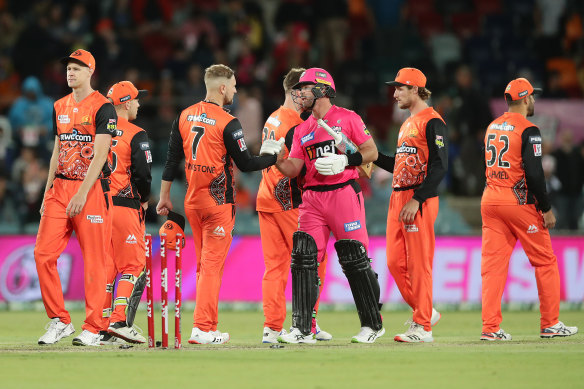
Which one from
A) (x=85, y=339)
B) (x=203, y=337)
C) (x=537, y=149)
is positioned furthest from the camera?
(x=537, y=149)

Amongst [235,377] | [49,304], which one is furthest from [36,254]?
[235,377]

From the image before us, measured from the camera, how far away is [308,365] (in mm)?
8094

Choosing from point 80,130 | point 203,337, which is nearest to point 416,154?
point 203,337

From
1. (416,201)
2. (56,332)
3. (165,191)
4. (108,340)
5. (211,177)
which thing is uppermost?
(211,177)

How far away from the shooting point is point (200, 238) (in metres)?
10.4

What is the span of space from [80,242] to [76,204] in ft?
1.34

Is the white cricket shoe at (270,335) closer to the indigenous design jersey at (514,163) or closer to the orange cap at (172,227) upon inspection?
the orange cap at (172,227)

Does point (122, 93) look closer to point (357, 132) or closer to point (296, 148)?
point (296, 148)

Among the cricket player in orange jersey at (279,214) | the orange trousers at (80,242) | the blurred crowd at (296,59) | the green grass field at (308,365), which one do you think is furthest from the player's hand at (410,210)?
the blurred crowd at (296,59)

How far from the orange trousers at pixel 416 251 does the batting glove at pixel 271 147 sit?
143cm

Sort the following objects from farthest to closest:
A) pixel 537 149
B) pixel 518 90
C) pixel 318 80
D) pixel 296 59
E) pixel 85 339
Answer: pixel 296 59 → pixel 518 90 → pixel 537 149 → pixel 318 80 → pixel 85 339

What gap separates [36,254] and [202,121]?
2.09 meters

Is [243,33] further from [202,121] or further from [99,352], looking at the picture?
[99,352]

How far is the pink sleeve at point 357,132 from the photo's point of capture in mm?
9766
